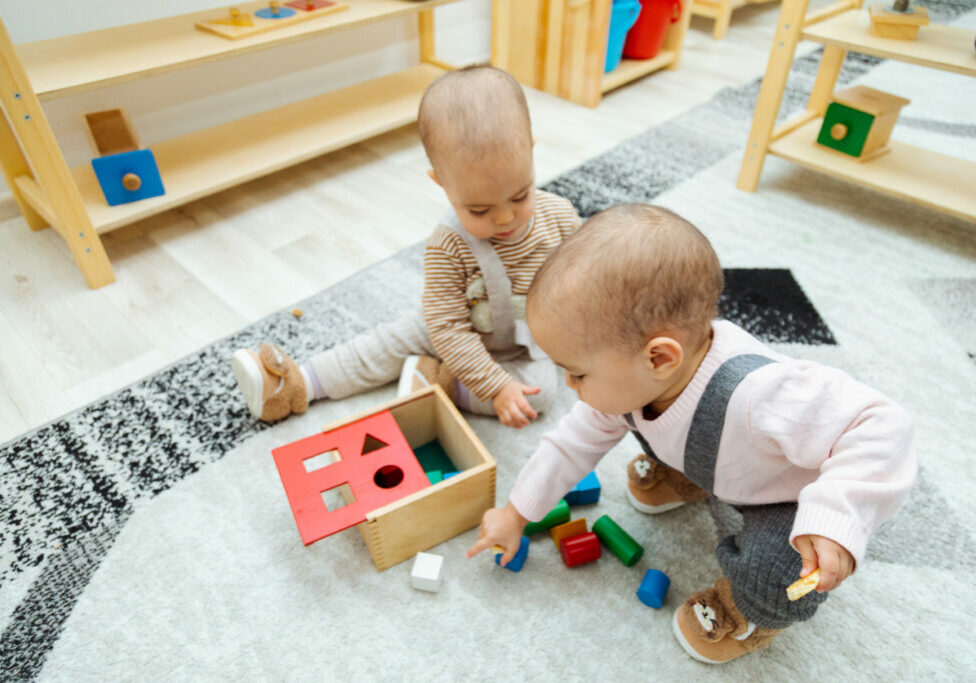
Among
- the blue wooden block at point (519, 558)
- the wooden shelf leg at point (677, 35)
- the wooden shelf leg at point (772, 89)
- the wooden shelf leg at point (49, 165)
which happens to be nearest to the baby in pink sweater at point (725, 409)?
the blue wooden block at point (519, 558)

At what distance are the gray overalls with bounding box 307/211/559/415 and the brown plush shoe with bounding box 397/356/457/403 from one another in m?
0.02

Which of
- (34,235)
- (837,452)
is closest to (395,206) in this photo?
(34,235)

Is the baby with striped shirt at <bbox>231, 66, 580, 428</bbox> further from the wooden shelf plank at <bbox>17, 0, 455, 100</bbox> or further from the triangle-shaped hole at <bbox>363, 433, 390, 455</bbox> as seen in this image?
the wooden shelf plank at <bbox>17, 0, 455, 100</bbox>

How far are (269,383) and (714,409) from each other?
67 centimetres

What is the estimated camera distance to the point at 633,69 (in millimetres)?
2225

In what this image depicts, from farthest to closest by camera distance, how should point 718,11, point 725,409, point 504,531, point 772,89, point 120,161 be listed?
point 718,11 < point 772,89 < point 120,161 < point 504,531 < point 725,409

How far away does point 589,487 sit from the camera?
0.90 meters

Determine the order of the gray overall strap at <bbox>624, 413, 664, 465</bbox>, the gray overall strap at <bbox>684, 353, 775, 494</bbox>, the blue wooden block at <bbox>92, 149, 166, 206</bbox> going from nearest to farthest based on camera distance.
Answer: the gray overall strap at <bbox>684, 353, 775, 494</bbox>
the gray overall strap at <bbox>624, 413, 664, 465</bbox>
the blue wooden block at <bbox>92, 149, 166, 206</bbox>

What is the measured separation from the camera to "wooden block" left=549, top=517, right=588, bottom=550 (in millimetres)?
848

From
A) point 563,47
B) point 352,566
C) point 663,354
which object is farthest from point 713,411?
point 563,47

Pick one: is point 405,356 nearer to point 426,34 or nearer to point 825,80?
point 426,34

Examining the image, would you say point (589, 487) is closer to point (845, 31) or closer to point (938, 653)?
point (938, 653)

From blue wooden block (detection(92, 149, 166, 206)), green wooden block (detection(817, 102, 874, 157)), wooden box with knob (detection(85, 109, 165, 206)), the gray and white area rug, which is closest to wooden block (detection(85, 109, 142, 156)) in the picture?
wooden box with knob (detection(85, 109, 165, 206))

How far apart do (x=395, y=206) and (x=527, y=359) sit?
0.71 metres
